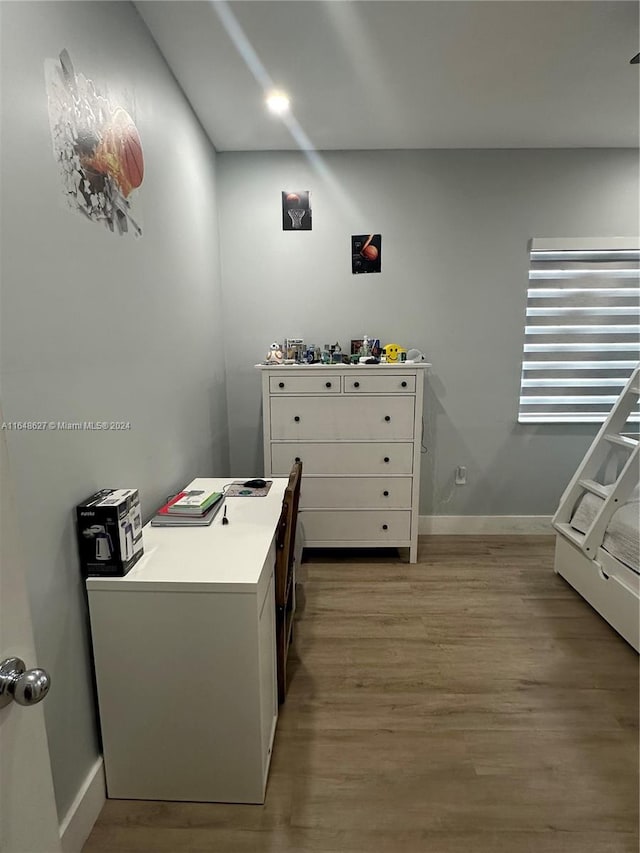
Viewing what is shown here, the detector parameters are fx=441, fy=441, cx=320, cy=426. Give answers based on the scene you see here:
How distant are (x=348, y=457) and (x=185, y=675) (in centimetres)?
164

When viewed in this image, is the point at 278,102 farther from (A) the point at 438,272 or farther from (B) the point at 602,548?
(B) the point at 602,548

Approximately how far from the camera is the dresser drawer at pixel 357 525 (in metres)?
2.79

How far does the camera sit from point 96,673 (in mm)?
1303

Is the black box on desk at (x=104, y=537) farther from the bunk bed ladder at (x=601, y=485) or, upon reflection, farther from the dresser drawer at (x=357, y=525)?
the bunk bed ladder at (x=601, y=485)

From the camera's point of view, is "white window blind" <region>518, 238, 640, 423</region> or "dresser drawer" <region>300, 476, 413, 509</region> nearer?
"dresser drawer" <region>300, 476, 413, 509</region>

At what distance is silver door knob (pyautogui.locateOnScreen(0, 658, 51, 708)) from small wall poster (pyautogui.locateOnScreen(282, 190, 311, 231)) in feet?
9.48

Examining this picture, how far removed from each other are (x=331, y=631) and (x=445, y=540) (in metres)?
1.37

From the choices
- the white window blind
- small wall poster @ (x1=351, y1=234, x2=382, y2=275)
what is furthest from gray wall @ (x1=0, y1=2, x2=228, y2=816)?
the white window blind

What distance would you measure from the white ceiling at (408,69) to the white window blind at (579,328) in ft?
2.29

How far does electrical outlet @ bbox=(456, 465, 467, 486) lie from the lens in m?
3.22

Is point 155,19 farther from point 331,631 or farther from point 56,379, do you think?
point 331,631

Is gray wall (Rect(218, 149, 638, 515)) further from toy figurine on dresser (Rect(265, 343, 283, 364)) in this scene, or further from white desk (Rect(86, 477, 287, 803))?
white desk (Rect(86, 477, 287, 803))

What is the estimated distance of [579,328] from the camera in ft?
10.0

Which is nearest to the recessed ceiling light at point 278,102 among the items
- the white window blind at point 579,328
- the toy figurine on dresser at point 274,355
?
the toy figurine on dresser at point 274,355
